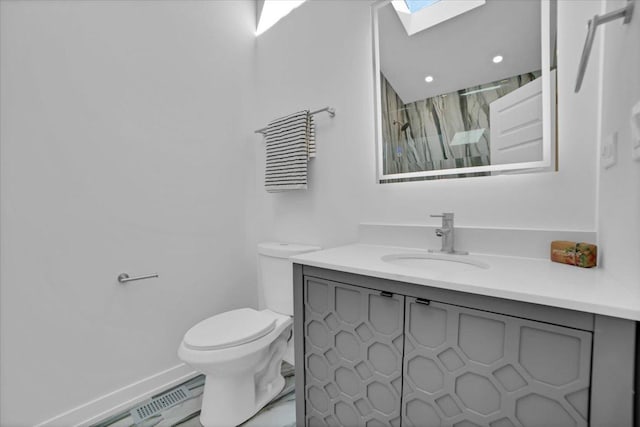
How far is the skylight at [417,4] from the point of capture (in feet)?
4.21

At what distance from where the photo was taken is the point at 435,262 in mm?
1218

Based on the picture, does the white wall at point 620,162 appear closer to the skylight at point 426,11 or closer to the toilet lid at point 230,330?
the skylight at point 426,11

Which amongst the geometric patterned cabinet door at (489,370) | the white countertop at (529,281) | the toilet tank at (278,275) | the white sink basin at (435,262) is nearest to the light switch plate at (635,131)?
the white countertop at (529,281)

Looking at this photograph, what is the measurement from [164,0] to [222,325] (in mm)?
1815

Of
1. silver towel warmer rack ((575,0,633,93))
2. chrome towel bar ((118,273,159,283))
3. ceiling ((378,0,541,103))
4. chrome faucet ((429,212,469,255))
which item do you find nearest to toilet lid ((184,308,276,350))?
chrome towel bar ((118,273,159,283))

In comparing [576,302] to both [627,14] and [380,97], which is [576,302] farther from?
[380,97]

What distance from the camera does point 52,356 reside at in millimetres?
1276

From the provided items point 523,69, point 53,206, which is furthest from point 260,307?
point 523,69

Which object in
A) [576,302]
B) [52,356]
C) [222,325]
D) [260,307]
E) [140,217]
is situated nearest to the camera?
[576,302]

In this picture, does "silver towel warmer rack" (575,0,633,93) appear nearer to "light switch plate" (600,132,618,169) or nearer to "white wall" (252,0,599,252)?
"light switch plate" (600,132,618,169)

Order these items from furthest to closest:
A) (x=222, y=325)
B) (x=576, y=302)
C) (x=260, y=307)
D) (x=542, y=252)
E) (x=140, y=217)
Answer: (x=260, y=307) < (x=140, y=217) < (x=222, y=325) < (x=542, y=252) < (x=576, y=302)

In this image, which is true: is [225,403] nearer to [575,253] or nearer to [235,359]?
[235,359]

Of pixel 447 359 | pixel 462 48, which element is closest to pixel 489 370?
pixel 447 359

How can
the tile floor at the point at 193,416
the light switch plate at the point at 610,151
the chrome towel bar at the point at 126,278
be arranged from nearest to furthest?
1. the light switch plate at the point at 610,151
2. the tile floor at the point at 193,416
3. the chrome towel bar at the point at 126,278
